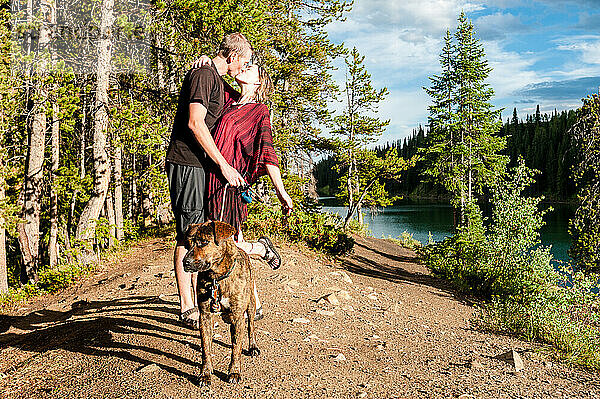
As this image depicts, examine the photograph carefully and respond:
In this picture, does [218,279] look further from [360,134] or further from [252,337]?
[360,134]

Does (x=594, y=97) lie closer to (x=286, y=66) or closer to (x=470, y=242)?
(x=470, y=242)

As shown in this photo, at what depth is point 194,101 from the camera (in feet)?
11.9

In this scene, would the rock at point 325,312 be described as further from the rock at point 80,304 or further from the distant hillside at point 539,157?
the distant hillside at point 539,157

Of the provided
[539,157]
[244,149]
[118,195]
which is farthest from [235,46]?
[539,157]

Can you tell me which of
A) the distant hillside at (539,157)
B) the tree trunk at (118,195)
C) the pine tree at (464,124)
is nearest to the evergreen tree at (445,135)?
the pine tree at (464,124)

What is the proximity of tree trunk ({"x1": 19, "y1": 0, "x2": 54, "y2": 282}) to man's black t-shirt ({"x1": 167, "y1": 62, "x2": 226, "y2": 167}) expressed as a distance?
8.77m

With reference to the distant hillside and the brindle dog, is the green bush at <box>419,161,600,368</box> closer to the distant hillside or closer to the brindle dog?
the brindle dog

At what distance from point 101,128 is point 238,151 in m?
8.99

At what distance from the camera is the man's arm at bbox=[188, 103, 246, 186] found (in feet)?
11.5

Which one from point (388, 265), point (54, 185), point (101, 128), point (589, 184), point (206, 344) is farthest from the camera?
point (388, 265)

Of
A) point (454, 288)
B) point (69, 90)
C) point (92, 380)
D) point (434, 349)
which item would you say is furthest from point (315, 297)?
point (69, 90)

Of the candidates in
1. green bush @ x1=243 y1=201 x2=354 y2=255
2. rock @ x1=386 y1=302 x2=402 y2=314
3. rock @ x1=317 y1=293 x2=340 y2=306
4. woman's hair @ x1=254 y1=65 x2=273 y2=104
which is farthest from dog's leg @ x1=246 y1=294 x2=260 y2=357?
green bush @ x1=243 y1=201 x2=354 y2=255

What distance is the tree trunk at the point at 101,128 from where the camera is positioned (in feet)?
37.2

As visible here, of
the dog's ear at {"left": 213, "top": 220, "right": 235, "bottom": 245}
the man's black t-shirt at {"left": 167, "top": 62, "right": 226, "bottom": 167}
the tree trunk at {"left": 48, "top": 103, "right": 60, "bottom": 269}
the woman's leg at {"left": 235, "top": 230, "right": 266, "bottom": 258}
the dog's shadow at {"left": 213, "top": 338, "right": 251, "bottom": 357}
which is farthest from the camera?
the tree trunk at {"left": 48, "top": 103, "right": 60, "bottom": 269}
